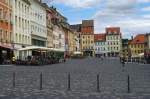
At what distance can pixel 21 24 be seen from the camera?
85.2 m

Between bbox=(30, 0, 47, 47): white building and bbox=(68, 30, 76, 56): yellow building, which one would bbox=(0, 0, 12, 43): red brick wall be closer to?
bbox=(30, 0, 47, 47): white building

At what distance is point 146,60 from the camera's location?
84312mm

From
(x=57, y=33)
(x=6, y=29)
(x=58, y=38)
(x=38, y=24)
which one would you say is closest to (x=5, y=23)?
(x=6, y=29)

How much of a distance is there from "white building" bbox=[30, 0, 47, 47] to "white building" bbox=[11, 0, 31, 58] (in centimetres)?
485

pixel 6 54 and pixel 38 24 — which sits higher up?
pixel 38 24

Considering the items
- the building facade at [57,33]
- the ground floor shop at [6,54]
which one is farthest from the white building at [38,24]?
the ground floor shop at [6,54]

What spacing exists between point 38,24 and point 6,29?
100.0ft

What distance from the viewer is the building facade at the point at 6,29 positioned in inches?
2793

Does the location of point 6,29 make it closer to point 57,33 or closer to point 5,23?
point 5,23

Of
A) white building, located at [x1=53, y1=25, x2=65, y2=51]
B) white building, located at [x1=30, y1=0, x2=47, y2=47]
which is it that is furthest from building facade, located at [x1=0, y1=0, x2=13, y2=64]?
white building, located at [x1=53, y1=25, x2=65, y2=51]

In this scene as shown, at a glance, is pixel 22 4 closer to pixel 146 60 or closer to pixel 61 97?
pixel 146 60

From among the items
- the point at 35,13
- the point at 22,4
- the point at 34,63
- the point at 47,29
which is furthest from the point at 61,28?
the point at 34,63

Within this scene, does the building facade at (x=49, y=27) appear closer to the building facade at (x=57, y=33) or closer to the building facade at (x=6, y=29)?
the building facade at (x=57, y=33)

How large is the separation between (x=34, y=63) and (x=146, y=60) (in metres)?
28.4
